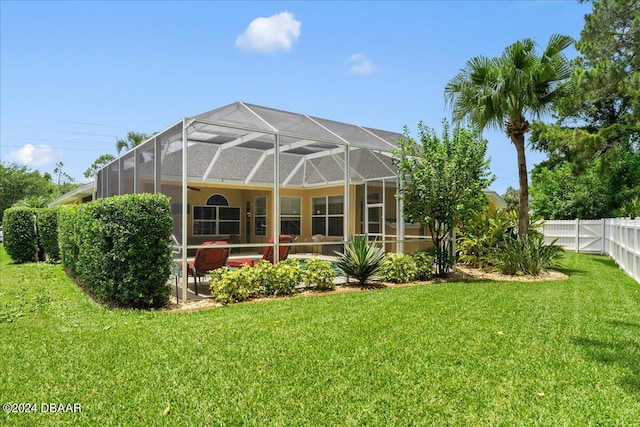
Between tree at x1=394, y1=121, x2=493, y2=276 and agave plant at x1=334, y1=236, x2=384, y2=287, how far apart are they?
188 cm

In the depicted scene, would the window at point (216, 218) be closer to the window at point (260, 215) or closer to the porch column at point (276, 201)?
the window at point (260, 215)

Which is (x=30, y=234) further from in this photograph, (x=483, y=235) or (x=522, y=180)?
(x=522, y=180)

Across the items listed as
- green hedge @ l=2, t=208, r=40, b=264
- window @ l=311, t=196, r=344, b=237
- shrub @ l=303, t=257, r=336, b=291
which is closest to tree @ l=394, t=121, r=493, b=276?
shrub @ l=303, t=257, r=336, b=291

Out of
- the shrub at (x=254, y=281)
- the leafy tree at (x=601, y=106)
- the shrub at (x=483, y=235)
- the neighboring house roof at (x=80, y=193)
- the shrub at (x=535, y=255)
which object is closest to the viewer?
the shrub at (x=254, y=281)

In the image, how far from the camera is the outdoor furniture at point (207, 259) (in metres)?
8.27

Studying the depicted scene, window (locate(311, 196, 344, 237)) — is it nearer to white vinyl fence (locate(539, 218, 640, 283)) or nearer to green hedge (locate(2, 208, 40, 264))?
white vinyl fence (locate(539, 218, 640, 283))

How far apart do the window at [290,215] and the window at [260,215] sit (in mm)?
871

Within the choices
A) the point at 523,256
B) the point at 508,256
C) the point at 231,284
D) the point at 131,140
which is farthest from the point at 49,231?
the point at 131,140

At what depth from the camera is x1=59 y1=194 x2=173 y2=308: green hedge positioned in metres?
6.80

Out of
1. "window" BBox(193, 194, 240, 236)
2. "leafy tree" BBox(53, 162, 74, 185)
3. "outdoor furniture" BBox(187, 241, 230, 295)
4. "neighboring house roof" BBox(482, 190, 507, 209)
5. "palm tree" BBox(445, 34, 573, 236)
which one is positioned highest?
"leafy tree" BBox(53, 162, 74, 185)

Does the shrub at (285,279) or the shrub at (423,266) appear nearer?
the shrub at (285,279)

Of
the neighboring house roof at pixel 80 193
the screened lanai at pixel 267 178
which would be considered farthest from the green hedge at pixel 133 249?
the neighboring house roof at pixel 80 193

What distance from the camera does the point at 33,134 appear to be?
173 feet

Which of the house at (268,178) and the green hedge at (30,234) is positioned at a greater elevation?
the house at (268,178)
